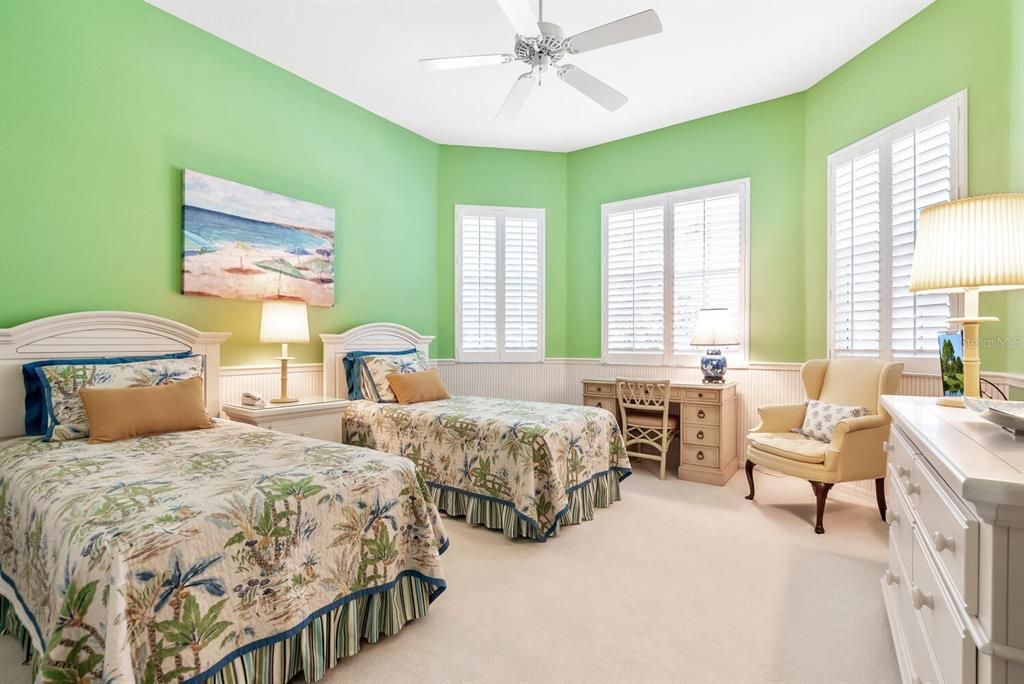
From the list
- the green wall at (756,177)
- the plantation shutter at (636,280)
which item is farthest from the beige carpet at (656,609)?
the plantation shutter at (636,280)

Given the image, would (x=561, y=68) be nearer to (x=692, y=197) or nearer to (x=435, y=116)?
(x=435, y=116)

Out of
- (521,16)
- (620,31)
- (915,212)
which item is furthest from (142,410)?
(915,212)

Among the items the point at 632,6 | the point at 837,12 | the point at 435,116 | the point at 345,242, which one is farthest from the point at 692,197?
the point at 345,242

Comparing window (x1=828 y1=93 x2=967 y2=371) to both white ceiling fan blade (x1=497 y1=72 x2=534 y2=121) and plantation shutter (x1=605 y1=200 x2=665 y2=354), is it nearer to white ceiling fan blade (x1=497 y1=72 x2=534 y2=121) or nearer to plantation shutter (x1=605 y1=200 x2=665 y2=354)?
plantation shutter (x1=605 y1=200 x2=665 y2=354)

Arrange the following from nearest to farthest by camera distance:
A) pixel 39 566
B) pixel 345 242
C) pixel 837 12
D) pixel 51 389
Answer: pixel 39 566 < pixel 51 389 < pixel 837 12 < pixel 345 242

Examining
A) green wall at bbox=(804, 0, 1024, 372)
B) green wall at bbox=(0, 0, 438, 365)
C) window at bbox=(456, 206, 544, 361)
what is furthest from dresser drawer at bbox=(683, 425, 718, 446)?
green wall at bbox=(0, 0, 438, 365)

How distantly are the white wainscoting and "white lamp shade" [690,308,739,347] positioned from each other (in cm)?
48

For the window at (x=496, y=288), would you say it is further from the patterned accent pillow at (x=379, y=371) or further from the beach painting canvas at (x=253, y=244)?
the beach painting canvas at (x=253, y=244)

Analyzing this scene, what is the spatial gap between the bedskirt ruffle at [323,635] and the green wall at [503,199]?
3276 millimetres

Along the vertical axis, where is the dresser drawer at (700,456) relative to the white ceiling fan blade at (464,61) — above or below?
below

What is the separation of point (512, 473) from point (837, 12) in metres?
3.54

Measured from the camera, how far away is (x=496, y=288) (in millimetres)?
5168

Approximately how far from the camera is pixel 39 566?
1.48m

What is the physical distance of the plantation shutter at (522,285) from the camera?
5.18 meters
